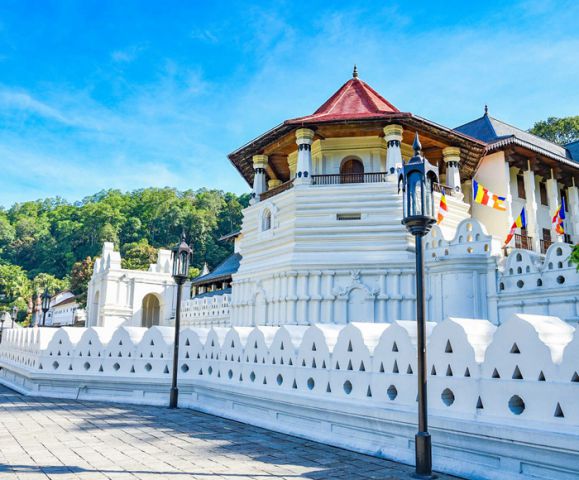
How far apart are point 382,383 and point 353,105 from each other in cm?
1555

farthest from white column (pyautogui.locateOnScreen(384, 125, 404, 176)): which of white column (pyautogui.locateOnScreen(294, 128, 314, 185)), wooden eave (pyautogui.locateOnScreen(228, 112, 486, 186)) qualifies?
white column (pyautogui.locateOnScreen(294, 128, 314, 185))

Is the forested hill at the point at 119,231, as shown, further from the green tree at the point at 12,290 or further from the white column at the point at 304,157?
the white column at the point at 304,157

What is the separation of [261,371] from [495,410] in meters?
4.47

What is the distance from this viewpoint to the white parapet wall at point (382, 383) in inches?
192

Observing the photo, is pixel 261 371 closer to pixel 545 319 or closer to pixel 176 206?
pixel 545 319

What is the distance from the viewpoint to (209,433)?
25.4ft

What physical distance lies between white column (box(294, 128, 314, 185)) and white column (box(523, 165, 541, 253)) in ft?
31.6

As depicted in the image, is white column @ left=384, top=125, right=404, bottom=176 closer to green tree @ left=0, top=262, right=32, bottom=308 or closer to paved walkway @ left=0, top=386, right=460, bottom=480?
paved walkway @ left=0, top=386, right=460, bottom=480

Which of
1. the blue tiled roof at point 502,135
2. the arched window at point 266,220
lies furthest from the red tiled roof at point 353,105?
the blue tiled roof at point 502,135

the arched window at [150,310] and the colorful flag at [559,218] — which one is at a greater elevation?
the colorful flag at [559,218]

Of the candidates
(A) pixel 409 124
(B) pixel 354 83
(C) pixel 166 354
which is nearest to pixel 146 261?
(B) pixel 354 83

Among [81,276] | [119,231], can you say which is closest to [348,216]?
[81,276]

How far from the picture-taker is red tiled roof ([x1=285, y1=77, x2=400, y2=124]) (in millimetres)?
18422

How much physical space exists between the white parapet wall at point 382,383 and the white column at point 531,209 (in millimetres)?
15782
